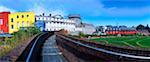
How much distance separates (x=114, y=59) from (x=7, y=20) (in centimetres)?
15376

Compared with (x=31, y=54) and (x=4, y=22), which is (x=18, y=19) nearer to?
(x=4, y=22)

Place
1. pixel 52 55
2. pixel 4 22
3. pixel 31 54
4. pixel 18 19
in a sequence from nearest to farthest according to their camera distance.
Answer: pixel 52 55, pixel 31 54, pixel 4 22, pixel 18 19

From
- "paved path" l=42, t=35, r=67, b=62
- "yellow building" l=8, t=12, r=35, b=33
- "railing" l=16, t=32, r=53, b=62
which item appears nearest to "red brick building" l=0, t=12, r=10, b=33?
"yellow building" l=8, t=12, r=35, b=33

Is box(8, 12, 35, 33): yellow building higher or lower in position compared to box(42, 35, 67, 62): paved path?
higher

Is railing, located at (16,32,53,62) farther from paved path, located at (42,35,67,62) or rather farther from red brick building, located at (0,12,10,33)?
red brick building, located at (0,12,10,33)

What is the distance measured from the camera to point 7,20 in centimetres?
16562

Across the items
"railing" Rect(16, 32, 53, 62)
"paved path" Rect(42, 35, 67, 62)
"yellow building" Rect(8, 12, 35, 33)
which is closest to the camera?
"paved path" Rect(42, 35, 67, 62)

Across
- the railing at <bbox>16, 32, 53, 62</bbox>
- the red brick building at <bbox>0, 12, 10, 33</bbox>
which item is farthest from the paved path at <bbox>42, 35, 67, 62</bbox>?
the red brick building at <bbox>0, 12, 10, 33</bbox>

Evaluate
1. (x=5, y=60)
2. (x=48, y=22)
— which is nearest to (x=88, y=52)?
(x=5, y=60)

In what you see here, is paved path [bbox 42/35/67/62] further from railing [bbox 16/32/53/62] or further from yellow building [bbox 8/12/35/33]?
yellow building [bbox 8/12/35/33]

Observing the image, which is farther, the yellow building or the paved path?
the yellow building

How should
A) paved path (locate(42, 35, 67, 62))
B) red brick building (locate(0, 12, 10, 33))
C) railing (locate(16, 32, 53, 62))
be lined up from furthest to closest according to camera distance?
1. red brick building (locate(0, 12, 10, 33))
2. railing (locate(16, 32, 53, 62))
3. paved path (locate(42, 35, 67, 62))

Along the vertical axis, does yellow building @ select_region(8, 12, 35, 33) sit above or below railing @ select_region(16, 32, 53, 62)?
above

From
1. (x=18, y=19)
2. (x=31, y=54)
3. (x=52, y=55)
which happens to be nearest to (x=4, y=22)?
(x=18, y=19)
